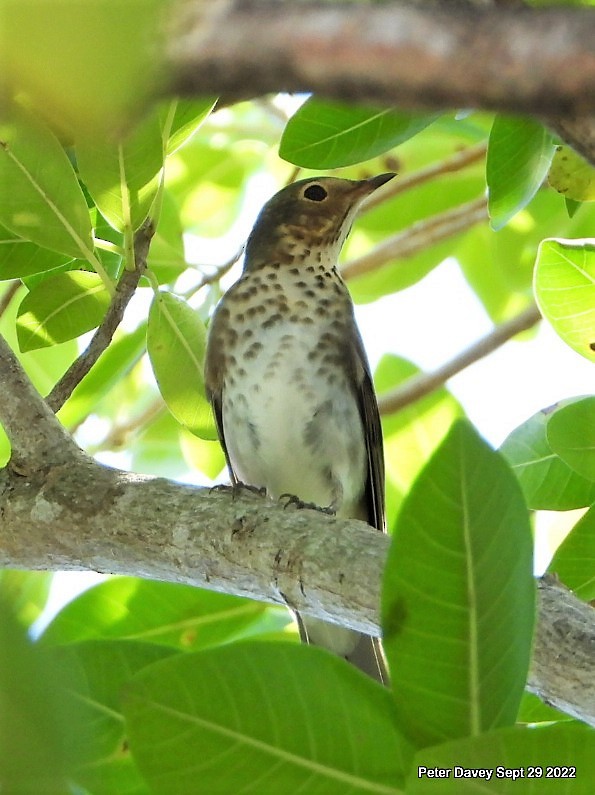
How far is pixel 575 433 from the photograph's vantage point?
2.14 metres

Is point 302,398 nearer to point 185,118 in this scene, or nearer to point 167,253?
point 167,253

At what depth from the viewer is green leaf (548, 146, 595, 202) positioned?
2164mm

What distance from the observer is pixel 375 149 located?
7.55 feet

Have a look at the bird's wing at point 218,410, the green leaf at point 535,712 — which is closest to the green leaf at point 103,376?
the bird's wing at point 218,410

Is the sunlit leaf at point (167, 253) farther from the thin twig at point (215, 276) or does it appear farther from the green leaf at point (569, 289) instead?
the green leaf at point (569, 289)

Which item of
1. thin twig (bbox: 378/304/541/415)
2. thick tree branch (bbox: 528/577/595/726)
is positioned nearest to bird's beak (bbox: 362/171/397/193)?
thin twig (bbox: 378/304/541/415)

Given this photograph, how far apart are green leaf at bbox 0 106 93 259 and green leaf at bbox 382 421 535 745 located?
1.31 m

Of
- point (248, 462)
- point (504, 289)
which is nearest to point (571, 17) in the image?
point (248, 462)

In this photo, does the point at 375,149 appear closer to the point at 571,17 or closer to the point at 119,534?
the point at 119,534

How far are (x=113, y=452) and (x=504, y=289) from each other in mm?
1963

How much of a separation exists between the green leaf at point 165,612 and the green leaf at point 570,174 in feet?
4.33

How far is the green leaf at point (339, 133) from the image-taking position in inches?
88.7

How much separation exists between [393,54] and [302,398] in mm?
2792

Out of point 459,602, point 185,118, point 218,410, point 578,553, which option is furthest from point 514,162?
point 218,410
